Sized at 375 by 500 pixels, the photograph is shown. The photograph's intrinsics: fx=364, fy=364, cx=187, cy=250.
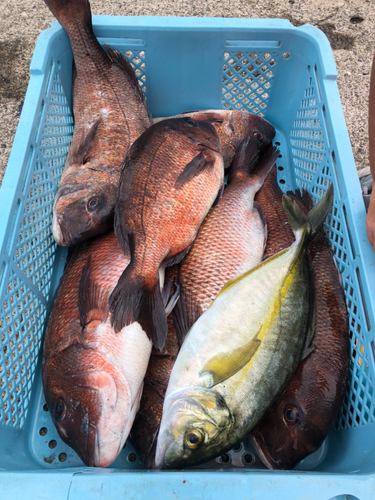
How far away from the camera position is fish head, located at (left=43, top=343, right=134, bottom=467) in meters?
1.21

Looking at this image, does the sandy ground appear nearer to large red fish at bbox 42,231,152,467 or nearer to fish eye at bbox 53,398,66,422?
large red fish at bbox 42,231,152,467

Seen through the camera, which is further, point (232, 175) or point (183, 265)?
point (232, 175)

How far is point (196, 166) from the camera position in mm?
1590

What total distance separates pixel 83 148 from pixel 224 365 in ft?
4.26

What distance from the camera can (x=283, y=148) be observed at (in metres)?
2.31

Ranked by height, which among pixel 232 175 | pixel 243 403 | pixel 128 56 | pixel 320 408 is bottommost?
pixel 320 408

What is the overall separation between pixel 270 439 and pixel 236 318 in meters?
0.47

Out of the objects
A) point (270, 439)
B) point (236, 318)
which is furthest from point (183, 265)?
point (270, 439)

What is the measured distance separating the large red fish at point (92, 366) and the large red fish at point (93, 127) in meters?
0.25

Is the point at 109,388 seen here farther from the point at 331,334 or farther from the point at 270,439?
the point at 331,334

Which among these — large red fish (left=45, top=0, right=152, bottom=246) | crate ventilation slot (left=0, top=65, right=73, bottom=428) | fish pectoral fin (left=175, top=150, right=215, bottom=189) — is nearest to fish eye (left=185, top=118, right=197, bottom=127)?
fish pectoral fin (left=175, top=150, right=215, bottom=189)

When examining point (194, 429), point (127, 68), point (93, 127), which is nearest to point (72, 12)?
point (127, 68)

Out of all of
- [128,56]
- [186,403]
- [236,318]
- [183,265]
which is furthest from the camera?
[128,56]

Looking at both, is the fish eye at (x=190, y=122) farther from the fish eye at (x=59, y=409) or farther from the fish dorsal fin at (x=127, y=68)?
the fish eye at (x=59, y=409)
